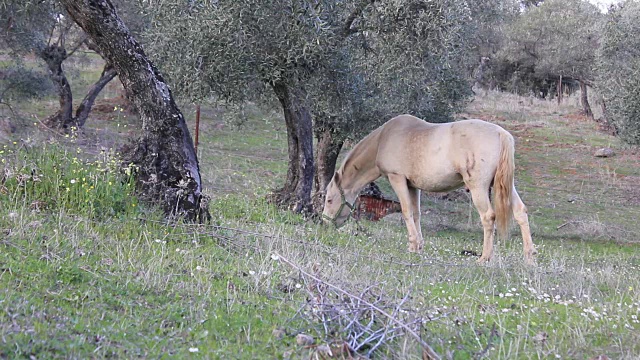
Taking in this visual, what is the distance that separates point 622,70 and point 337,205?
10.6 metres

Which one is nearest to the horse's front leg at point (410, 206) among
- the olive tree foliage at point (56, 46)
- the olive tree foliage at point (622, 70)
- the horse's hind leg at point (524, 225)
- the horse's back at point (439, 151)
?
the horse's back at point (439, 151)

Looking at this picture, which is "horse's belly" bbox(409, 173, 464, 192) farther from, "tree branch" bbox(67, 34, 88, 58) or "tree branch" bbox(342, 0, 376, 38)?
"tree branch" bbox(67, 34, 88, 58)

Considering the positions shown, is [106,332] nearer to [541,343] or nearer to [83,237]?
[83,237]

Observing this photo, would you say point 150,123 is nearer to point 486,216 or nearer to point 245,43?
point 245,43

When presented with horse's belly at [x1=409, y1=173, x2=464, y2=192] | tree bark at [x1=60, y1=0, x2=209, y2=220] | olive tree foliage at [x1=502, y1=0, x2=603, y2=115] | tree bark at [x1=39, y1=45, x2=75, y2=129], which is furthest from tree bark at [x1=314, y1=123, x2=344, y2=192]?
olive tree foliage at [x1=502, y1=0, x2=603, y2=115]

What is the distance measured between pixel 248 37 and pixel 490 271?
543cm

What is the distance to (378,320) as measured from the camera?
459 centimetres

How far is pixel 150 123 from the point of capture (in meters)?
8.20

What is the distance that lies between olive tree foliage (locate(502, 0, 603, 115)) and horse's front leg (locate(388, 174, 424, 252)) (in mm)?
25059

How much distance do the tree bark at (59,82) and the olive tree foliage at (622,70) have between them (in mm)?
18842

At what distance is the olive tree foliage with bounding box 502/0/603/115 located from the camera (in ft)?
113

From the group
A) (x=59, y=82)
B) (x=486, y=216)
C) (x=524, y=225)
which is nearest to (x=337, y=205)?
(x=486, y=216)

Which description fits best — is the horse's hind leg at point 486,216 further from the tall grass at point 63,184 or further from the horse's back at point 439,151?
the tall grass at point 63,184

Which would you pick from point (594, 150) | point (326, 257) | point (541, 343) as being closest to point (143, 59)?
point (326, 257)
